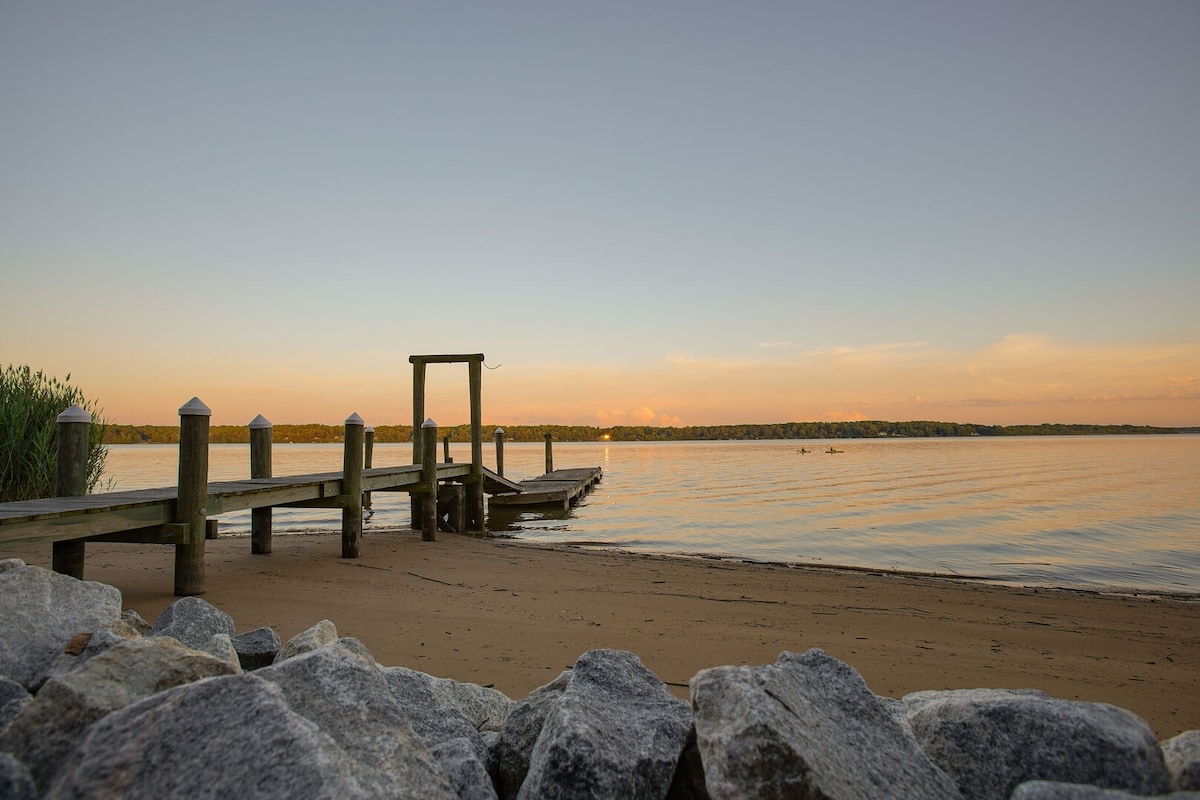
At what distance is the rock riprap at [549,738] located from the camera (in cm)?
185

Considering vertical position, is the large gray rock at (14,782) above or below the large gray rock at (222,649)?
above

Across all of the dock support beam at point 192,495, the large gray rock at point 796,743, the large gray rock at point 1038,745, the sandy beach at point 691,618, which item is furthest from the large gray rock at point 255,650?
the large gray rock at point 1038,745

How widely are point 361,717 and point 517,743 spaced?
0.86m

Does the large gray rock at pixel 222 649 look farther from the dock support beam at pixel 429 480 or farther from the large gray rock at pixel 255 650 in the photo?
the dock support beam at pixel 429 480

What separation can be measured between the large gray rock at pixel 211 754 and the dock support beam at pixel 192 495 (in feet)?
20.7

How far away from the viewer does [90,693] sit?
226 cm

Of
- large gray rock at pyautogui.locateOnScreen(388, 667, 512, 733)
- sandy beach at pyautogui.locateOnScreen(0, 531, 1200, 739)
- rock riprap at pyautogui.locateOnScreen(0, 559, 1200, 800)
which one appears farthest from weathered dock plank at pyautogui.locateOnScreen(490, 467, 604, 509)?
rock riprap at pyautogui.locateOnScreen(0, 559, 1200, 800)

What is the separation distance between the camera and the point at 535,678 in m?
5.42

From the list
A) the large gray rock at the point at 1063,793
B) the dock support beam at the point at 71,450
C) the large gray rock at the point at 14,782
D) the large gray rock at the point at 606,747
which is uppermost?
the dock support beam at the point at 71,450

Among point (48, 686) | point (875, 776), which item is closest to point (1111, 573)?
point (875, 776)

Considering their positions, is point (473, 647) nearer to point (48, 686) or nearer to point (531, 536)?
point (48, 686)

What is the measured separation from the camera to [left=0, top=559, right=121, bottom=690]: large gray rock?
3232 mm

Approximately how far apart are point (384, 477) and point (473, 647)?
6772 millimetres

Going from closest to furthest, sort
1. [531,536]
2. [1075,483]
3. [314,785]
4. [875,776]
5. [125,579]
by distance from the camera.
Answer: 1. [314,785]
2. [875,776]
3. [125,579]
4. [531,536]
5. [1075,483]
